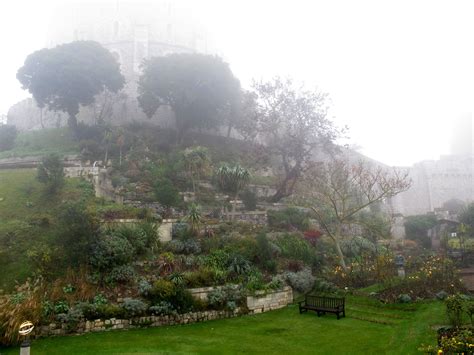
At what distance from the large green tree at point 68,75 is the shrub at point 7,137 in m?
3.47

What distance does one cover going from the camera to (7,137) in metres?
32.1

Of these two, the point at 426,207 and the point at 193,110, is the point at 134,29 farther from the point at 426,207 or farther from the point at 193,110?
the point at 426,207

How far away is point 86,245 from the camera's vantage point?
507 inches

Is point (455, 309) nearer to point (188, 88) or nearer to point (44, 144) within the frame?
point (188, 88)

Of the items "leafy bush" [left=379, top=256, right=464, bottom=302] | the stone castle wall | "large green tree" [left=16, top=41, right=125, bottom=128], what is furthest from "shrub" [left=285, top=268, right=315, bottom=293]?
the stone castle wall

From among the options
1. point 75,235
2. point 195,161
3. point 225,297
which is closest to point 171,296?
point 225,297

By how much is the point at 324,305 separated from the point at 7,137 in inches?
1156

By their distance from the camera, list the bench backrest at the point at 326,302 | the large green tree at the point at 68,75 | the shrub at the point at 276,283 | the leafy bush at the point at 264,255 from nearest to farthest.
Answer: the bench backrest at the point at 326,302 < the shrub at the point at 276,283 < the leafy bush at the point at 264,255 < the large green tree at the point at 68,75

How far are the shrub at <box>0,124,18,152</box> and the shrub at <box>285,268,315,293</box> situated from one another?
26721mm

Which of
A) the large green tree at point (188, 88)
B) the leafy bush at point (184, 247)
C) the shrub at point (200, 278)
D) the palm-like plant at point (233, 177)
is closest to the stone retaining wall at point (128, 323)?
the shrub at point (200, 278)

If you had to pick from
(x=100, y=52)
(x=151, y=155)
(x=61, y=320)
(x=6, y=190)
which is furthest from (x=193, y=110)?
(x=61, y=320)

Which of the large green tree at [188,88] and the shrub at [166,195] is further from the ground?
the large green tree at [188,88]

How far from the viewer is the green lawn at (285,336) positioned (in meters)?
9.41

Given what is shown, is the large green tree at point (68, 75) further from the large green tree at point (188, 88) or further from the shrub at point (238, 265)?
the shrub at point (238, 265)
